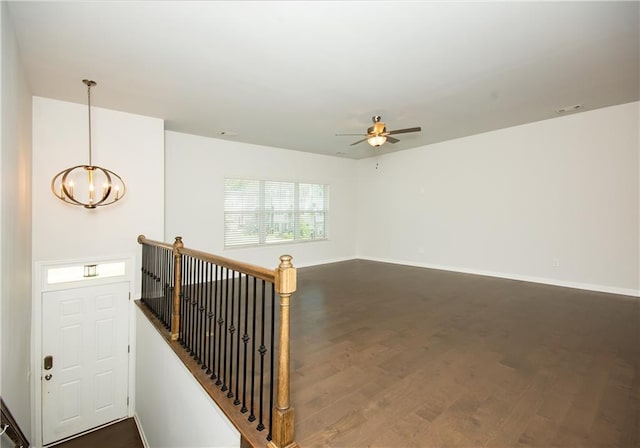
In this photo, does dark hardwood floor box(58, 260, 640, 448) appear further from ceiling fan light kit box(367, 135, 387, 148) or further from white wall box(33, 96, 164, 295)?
white wall box(33, 96, 164, 295)

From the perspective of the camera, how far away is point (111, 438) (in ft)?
12.1

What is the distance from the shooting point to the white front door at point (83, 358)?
3.46m

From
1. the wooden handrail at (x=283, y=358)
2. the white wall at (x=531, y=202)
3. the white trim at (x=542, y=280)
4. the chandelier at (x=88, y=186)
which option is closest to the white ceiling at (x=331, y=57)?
the white wall at (x=531, y=202)

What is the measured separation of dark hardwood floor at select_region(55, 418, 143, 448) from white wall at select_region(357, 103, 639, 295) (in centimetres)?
552

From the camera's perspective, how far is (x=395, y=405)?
1840mm

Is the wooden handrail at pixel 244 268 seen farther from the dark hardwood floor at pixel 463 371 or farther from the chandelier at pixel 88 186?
the chandelier at pixel 88 186

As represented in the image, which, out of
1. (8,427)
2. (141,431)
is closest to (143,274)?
(141,431)

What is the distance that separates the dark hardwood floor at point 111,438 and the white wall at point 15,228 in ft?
2.88

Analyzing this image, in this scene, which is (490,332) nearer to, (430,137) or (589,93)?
(589,93)

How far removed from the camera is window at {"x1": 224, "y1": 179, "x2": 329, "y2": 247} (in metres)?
5.68

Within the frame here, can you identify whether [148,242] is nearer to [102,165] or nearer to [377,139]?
[102,165]

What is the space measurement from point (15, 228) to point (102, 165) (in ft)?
5.12

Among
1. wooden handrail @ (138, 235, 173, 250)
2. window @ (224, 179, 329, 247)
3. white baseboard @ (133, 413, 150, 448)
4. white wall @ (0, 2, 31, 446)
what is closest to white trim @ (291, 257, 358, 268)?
window @ (224, 179, 329, 247)

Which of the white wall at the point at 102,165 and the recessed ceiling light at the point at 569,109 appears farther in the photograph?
the recessed ceiling light at the point at 569,109
